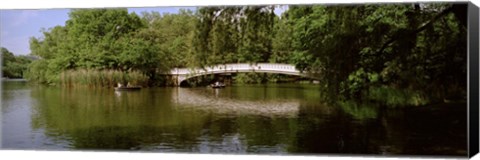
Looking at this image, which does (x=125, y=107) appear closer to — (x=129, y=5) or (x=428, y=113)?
(x=129, y=5)

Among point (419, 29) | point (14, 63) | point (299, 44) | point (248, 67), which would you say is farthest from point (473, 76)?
point (14, 63)

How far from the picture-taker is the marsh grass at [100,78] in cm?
1038

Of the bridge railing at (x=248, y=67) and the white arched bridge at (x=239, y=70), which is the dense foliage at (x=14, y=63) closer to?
the white arched bridge at (x=239, y=70)

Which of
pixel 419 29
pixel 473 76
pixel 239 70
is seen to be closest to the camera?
pixel 473 76

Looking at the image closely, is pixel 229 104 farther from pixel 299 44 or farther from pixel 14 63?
pixel 14 63

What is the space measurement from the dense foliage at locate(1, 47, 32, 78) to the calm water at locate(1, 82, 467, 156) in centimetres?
17

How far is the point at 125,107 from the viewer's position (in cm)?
1009

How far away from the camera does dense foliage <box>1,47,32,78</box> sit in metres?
10.4

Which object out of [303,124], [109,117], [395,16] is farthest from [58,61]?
[395,16]

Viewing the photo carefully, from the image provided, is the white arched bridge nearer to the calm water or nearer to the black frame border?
the calm water

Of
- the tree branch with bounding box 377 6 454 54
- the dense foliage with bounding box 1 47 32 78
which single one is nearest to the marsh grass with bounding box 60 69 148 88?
the dense foliage with bounding box 1 47 32 78

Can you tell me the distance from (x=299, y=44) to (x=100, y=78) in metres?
2.65

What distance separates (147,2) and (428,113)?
3.60m

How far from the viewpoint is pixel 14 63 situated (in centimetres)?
1047
